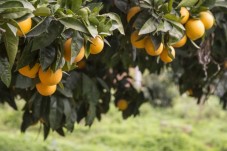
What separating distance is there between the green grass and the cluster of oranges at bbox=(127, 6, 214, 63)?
7.51 ft

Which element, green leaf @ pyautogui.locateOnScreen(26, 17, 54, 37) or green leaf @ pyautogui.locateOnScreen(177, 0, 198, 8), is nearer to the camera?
green leaf @ pyautogui.locateOnScreen(26, 17, 54, 37)

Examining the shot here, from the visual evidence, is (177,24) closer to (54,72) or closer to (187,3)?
(187,3)

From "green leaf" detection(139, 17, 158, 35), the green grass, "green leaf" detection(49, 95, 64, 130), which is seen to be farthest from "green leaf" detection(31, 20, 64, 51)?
the green grass

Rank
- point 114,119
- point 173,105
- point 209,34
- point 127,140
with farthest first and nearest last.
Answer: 1. point 173,105
2. point 114,119
3. point 127,140
4. point 209,34

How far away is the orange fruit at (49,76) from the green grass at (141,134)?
2396 millimetres

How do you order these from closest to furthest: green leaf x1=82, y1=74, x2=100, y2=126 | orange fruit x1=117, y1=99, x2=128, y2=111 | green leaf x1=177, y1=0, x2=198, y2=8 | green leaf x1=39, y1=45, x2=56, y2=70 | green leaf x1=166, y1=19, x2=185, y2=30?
1. green leaf x1=39, y1=45, x2=56, y2=70
2. green leaf x1=166, y1=19, x2=185, y2=30
3. green leaf x1=177, y1=0, x2=198, y2=8
4. green leaf x1=82, y1=74, x2=100, y2=126
5. orange fruit x1=117, y1=99, x2=128, y2=111

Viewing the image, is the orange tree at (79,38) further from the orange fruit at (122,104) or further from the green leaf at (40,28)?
the orange fruit at (122,104)

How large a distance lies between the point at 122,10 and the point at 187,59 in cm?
113

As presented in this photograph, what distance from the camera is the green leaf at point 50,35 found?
0.98 m

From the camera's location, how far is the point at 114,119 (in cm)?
753

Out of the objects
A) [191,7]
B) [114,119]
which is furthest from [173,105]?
[191,7]

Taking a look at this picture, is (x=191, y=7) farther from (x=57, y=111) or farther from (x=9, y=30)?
(x=57, y=111)

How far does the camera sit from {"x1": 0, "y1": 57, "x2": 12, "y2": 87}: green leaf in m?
0.97

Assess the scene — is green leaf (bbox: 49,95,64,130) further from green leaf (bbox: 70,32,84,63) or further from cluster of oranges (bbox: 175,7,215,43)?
green leaf (bbox: 70,32,84,63)
